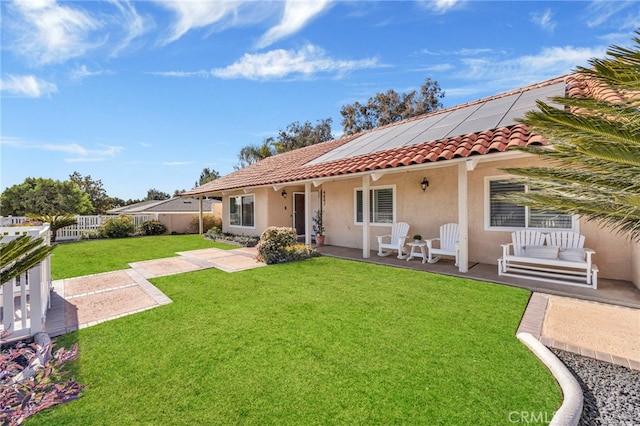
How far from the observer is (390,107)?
32.4m

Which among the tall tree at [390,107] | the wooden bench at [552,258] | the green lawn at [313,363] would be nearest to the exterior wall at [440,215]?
the wooden bench at [552,258]

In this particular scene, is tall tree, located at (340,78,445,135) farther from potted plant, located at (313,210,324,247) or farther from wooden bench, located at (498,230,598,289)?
wooden bench, located at (498,230,598,289)

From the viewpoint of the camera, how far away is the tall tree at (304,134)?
38875 millimetres

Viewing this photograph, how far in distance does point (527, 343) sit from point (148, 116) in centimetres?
2188

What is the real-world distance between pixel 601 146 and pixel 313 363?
369cm

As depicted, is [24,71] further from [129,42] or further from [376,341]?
[376,341]

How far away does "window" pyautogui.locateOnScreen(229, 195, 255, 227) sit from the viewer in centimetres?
1742

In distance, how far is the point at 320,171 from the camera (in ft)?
37.6

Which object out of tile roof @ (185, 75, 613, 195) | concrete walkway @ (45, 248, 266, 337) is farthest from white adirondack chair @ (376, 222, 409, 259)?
concrete walkway @ (45, 248, 266, 337)

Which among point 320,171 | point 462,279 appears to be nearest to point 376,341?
point 462,279

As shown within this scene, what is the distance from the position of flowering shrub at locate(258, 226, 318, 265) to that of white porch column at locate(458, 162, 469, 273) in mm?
5174

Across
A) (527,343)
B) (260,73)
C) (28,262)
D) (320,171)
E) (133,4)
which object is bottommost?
(527,343)

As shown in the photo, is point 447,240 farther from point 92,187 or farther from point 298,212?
point 92,187

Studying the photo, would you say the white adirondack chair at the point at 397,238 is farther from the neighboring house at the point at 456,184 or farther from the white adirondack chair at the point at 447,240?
the white adirondack chair at the point at 447,240
